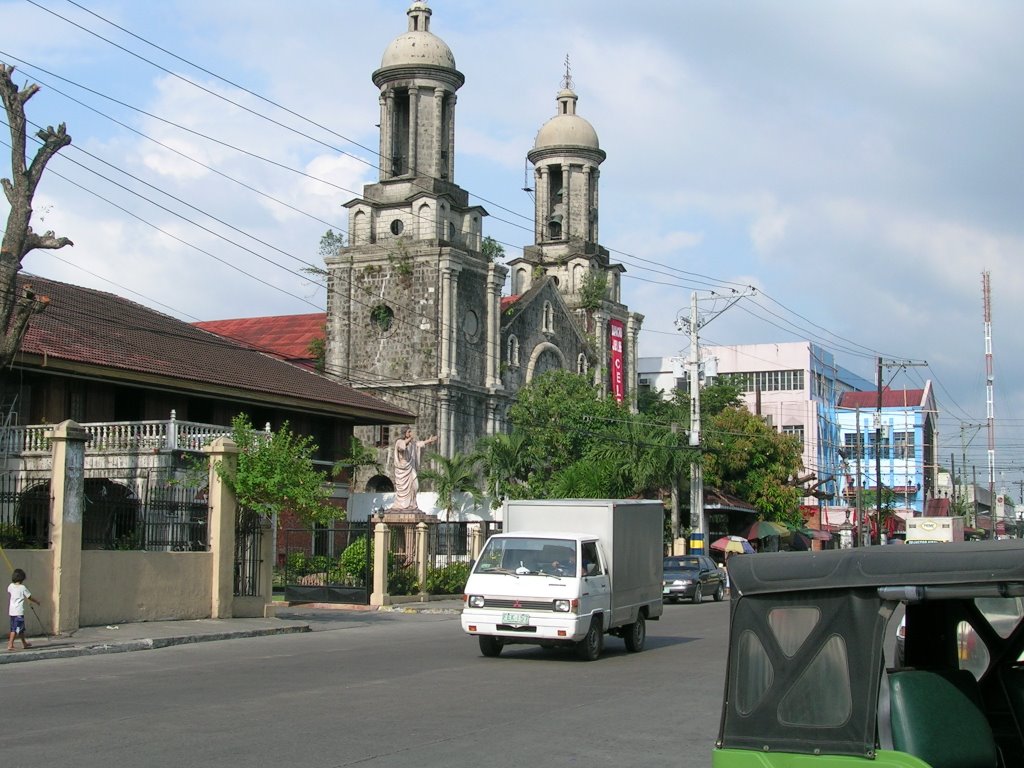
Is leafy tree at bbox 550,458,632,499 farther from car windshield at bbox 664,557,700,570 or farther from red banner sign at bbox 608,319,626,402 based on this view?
red banner sign at bbox 608,319,626,402

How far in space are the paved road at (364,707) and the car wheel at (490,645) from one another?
0.24m

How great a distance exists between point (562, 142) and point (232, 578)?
46.1 meters

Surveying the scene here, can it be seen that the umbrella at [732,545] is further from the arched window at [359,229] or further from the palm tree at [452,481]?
the arched window at [359,229]

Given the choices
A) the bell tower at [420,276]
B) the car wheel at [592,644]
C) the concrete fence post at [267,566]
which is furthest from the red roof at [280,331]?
the car wheel at [592,644]

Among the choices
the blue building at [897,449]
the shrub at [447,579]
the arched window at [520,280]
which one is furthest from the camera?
the blue building at [897,449]

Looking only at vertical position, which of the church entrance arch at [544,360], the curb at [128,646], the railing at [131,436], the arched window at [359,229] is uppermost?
the arched window at [359,229]

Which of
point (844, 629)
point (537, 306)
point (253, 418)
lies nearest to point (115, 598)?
point (253, 418)

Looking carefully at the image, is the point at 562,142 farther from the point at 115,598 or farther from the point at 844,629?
the point at 844,629

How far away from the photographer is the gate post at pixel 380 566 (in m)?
31.8

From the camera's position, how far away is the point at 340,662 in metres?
17.9

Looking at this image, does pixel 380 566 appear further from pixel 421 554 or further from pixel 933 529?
pixel 933 529

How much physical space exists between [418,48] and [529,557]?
135 feet

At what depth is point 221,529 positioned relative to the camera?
25344 millimetres

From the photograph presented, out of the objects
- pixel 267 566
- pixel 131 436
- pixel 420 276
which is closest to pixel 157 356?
pixel 131 436
